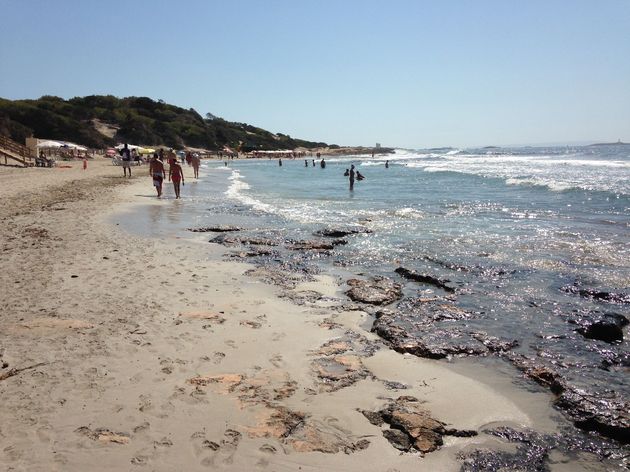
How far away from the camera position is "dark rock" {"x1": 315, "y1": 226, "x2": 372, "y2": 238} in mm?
11742

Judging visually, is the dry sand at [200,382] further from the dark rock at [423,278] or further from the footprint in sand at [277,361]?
the dark rock at [423,278]

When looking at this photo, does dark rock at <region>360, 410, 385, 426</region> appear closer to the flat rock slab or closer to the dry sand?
the dry sand

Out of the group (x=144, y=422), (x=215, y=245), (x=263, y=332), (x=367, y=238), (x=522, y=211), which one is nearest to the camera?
(x=144, y=422)

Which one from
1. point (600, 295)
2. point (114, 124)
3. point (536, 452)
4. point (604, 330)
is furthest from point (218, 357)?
point (114, 124)

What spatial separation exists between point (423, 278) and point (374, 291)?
1.27 metres

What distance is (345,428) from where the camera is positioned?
3570 millimetres

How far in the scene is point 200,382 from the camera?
412cm

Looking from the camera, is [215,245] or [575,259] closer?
[575,259]

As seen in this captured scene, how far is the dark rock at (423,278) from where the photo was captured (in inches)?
294

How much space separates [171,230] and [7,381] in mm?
8136

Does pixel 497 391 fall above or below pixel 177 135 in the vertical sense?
below

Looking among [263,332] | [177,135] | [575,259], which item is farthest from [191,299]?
[177,135]

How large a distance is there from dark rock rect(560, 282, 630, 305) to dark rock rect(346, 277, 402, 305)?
2729 mm

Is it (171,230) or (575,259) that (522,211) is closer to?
(575,259)
